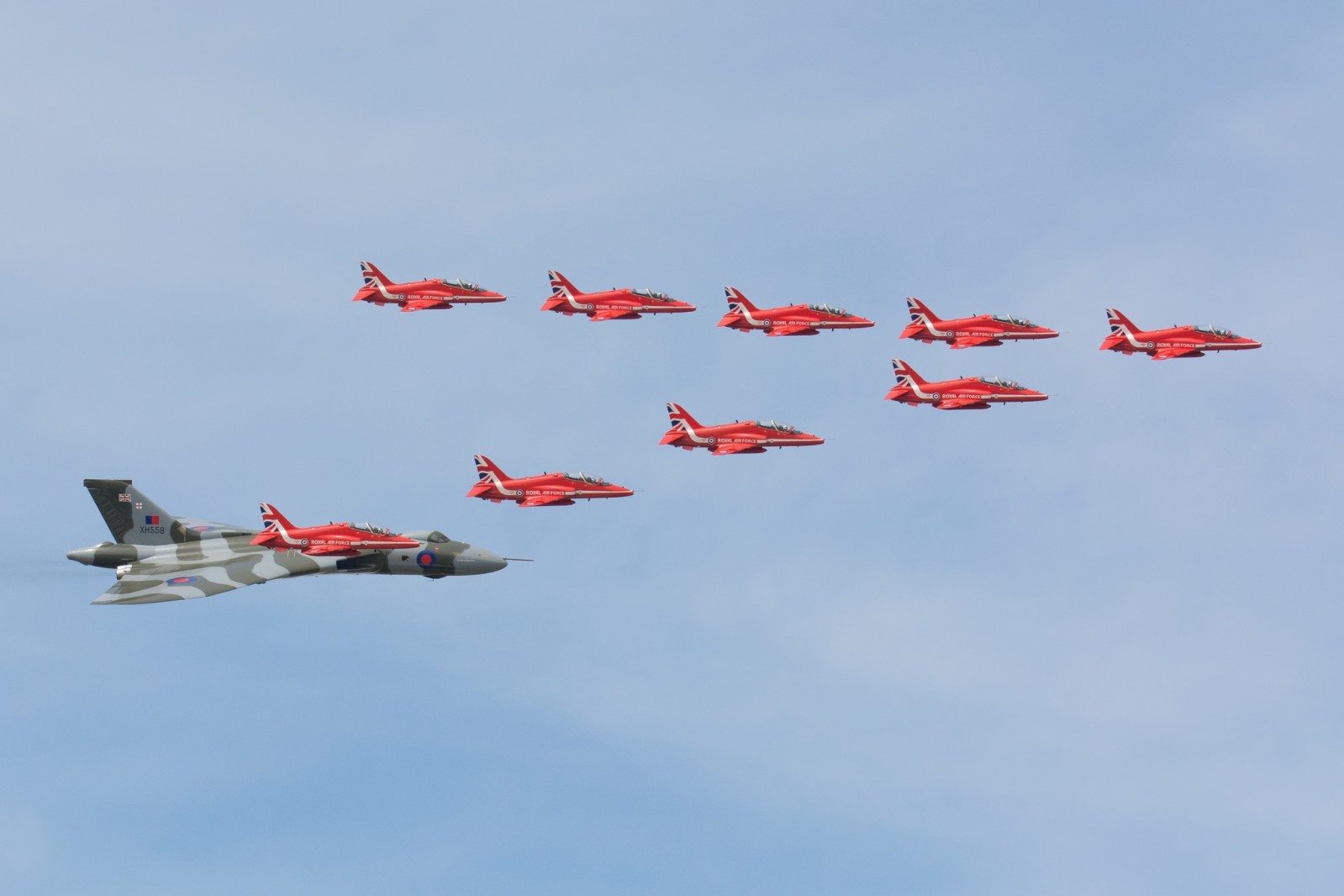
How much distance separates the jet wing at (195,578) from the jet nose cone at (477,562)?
1134 centimetres

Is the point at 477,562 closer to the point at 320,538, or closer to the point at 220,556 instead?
the point at 320,538

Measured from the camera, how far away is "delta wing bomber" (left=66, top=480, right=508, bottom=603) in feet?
632

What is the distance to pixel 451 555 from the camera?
194750 millimetres

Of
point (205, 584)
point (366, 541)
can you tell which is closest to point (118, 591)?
point (205, 584)

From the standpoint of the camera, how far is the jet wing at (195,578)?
631 feet

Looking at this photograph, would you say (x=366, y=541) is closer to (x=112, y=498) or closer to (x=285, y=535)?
(x=285, y=535)

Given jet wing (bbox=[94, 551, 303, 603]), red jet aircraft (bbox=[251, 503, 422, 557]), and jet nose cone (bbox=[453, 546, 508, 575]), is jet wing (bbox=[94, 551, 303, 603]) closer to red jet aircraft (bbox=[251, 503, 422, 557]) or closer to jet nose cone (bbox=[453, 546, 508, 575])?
red jet aircraft (bbox=[251, 503, 422, 557])

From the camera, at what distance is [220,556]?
644 feet

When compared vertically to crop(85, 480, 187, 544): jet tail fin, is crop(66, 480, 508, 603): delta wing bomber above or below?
below

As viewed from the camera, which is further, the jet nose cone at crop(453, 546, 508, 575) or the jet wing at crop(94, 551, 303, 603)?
the jet nose cone at crop(453, 546, 508, 575)

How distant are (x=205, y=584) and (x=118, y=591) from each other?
676 cm

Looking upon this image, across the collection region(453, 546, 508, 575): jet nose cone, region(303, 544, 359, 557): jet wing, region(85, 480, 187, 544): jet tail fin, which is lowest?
region(453, 546, 508, 575): jet nose cone

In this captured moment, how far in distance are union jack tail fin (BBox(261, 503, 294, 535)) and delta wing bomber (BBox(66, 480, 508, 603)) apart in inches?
12.4

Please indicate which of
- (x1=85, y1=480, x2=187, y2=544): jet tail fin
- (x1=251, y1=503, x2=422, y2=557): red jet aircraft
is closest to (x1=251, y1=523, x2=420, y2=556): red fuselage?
(x1=251, y1=503, x2=422, y2=557): red jet aircraft
